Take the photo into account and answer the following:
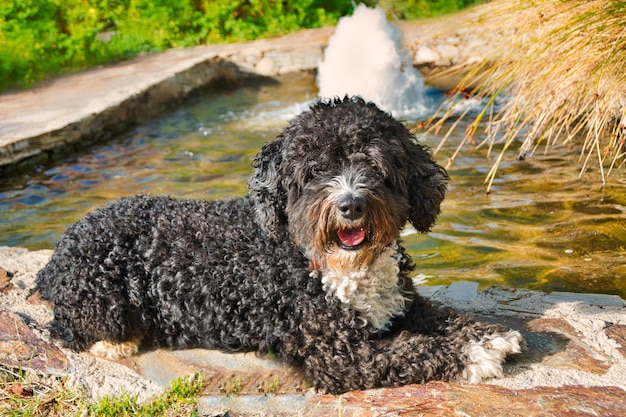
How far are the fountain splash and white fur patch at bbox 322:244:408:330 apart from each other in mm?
7757

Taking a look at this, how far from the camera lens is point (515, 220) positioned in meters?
6.69

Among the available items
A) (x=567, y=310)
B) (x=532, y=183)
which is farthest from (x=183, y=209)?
(x=532, y=183)

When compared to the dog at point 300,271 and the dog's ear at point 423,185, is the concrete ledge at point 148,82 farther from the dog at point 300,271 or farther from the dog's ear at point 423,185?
the dog at point 300,271

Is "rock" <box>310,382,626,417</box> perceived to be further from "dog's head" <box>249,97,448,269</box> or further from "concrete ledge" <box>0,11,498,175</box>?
"concrete ledge" <box>0,11,498,175</box>

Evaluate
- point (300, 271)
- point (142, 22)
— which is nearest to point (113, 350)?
point (300, 271)

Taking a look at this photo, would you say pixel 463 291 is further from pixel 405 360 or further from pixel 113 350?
pixel 113 350

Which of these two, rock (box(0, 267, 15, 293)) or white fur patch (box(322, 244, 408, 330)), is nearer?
white fur patch (box(322, 244, 408, 330))

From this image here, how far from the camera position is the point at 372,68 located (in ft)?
43.3

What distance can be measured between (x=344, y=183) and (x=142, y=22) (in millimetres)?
15948

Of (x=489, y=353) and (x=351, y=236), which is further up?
(x=351, y=236)

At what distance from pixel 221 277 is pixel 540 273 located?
2.60m

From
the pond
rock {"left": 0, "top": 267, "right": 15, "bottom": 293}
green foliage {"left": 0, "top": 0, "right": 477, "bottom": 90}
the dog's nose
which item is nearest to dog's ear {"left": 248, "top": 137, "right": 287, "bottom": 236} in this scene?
the dog's nose

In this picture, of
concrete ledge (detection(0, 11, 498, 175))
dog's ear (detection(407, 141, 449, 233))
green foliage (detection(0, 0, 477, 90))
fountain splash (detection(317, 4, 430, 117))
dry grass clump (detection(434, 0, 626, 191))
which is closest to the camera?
dog's ear (detection(407, 141, 449, 233))

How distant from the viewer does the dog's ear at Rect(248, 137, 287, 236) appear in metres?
4.06
